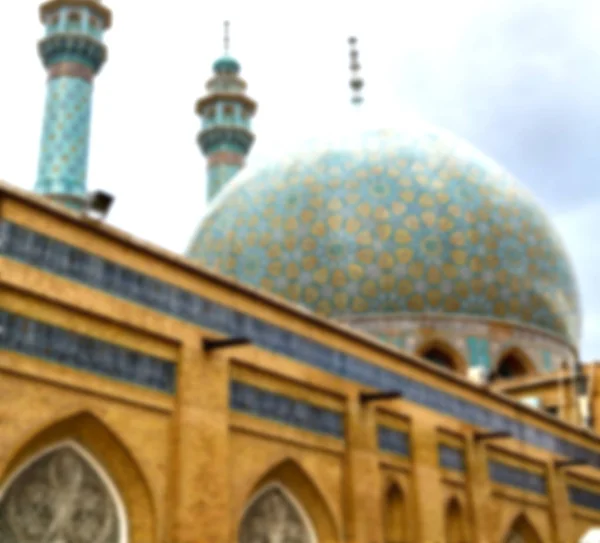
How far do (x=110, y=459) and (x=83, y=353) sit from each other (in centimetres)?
76

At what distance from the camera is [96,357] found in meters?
6.08

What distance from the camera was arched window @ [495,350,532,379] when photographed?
1405 cm

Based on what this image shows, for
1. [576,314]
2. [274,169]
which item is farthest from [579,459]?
[274,169]

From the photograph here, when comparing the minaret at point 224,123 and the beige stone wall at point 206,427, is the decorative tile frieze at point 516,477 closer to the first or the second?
the beige stone wall at point 206,427

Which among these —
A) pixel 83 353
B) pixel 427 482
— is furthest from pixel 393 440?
pixel 83 353

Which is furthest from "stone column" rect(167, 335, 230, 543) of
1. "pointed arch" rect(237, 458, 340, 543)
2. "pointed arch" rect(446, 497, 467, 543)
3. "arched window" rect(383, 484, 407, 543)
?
"pointed arch" rect(446, 497, 467, 543)

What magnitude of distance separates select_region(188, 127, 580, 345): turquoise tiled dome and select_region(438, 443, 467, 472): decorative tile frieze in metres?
3.74

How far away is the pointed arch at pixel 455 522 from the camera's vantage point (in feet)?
31.3

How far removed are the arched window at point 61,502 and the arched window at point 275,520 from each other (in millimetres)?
1405

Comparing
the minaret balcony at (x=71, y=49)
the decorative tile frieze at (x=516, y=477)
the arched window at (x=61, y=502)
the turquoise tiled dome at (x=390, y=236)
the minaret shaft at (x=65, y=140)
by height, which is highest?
the minaret balcony at (x=71, y=49)

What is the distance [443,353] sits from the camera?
13555 mm

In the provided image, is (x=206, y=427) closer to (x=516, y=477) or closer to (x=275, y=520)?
(x=275, y=520)

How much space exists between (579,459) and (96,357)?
26.8 ft

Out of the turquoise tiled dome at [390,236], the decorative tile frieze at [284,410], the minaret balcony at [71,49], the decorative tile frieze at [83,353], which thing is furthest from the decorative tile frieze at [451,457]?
the minaret balcony at [71,49]
